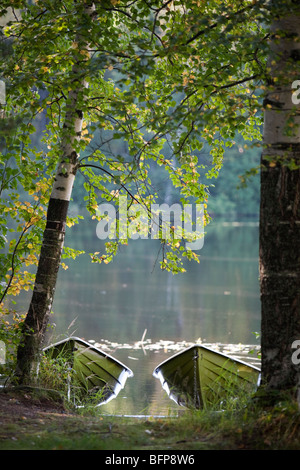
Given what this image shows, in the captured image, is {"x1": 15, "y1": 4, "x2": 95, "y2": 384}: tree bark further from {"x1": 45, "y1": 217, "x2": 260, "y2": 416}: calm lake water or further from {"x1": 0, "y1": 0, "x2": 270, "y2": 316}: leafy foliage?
{"x1": 45, "y1": 217, "x2": 260, "y2": 416}: calm lake water

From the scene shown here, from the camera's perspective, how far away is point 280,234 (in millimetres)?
4672

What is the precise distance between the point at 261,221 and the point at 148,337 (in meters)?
10.4

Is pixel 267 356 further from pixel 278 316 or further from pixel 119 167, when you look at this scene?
pixel 119 167

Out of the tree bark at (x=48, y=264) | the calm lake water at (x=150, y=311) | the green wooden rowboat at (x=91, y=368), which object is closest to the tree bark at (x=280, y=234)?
the tree bark at (x=48, y=264)

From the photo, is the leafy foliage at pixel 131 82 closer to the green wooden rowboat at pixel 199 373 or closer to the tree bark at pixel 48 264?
the tree bark at pixel 48 264

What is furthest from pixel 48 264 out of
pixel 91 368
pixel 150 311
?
pixel 150 311

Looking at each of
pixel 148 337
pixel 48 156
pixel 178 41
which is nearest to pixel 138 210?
pixel 48 156

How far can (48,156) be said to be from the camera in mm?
7094

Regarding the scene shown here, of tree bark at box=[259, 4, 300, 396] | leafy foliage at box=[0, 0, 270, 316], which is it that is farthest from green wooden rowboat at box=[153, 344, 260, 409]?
tree bark at box=[259, 4, 300, 396]

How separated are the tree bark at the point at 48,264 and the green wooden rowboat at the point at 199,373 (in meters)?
2.29

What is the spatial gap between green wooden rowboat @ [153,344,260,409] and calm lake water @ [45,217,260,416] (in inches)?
15.5

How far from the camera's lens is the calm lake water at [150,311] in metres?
11.4

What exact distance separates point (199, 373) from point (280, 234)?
156 inches

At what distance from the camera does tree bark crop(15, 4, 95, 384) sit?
6.53 meters
